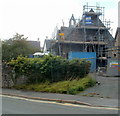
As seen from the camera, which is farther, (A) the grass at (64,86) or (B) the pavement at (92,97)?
(A) the grass at (64,86)

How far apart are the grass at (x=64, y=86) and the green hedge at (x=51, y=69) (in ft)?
1.79

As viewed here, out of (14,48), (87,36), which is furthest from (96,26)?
(14,48)

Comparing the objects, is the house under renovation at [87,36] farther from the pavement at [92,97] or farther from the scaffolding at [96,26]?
the pavement at [92,97]

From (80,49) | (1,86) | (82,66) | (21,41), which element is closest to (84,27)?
(80,49)

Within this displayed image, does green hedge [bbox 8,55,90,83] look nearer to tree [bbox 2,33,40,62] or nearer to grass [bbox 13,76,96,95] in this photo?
grass [bbox 13,76,96,95]

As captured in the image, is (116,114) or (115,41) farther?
(115,41)

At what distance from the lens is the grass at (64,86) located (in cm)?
1020

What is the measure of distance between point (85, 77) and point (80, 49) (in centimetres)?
1642

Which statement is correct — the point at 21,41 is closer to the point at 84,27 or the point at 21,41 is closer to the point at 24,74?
the point at 84,27

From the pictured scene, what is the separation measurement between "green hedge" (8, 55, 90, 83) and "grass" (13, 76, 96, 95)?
545 mm

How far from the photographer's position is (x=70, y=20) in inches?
1308

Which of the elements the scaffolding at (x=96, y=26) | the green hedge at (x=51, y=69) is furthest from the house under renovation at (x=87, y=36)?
the green hedge at (x=51, y=69)

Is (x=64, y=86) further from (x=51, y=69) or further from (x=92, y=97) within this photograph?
(x=92, y=97)

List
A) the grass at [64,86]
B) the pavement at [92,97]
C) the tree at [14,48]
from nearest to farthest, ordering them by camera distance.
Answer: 1. the pavement at [92,97]
2. the grass at [64,86]
3. the tree at [14,48]
